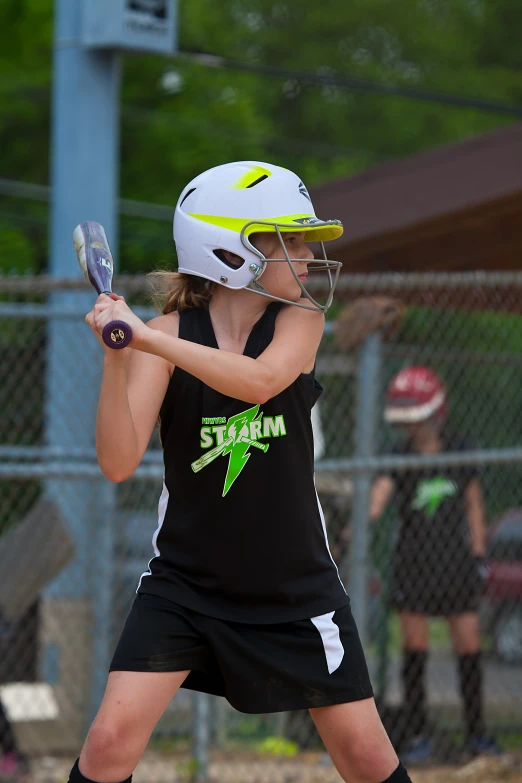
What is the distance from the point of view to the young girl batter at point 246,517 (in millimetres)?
3129

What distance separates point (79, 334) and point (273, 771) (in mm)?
2299

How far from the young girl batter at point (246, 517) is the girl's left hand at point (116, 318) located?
32 cm

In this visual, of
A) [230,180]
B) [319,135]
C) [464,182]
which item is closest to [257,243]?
[230,180]

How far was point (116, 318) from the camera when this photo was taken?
277 centimetres

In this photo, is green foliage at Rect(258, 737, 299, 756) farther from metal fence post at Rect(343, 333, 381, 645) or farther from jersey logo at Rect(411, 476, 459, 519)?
jersey logo at Rect(411, 476, 459, 519)

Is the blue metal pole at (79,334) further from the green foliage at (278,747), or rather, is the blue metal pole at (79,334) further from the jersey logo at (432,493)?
the jersey logo at (432,493)

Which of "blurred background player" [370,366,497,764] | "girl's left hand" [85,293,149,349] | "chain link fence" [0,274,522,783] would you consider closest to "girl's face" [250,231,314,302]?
"girl's left hand" [85,293,149,349]

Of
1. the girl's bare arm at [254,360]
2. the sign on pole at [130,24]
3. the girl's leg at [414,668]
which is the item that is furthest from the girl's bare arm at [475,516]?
the sign on pole at [130,24]

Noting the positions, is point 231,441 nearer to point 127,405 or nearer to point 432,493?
point 127,405

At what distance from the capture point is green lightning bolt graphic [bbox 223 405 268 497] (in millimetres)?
3182

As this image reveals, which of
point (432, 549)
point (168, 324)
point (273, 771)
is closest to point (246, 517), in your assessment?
point (168, 324)

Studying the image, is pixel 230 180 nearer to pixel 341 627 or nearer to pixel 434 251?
pixel 341 627

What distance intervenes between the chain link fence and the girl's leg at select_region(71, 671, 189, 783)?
2105mm

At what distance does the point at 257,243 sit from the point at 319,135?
2246 centimetres
